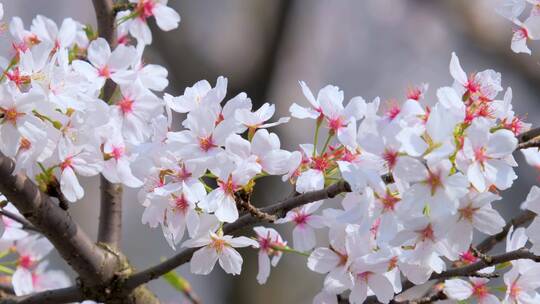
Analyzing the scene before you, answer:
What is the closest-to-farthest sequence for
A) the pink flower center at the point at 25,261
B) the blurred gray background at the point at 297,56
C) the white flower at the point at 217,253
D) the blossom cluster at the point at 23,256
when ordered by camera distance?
the white flower at the point at 217,253
the blossom cluster at the point at 23,256
the pink flower center at the point at 25,261
the blurred gray background at the point at 297,56

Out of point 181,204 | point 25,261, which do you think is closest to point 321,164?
point 181,204

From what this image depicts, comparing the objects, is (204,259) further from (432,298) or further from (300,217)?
(432,298)

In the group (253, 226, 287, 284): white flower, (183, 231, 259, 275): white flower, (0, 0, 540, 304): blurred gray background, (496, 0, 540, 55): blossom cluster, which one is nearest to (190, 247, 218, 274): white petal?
(183, 231, 259, 275): white flower

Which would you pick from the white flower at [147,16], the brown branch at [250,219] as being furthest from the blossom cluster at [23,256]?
the white flower at [147,16]

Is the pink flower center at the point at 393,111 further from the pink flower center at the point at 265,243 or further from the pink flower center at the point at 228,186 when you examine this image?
the pink flower center at the point at 265,243

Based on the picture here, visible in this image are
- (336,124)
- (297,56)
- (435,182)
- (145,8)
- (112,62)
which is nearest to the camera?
Answer: (435,182)

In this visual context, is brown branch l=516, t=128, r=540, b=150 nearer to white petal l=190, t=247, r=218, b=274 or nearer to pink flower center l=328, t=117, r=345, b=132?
pink flower center l=328, t=117, r=345, b=132
